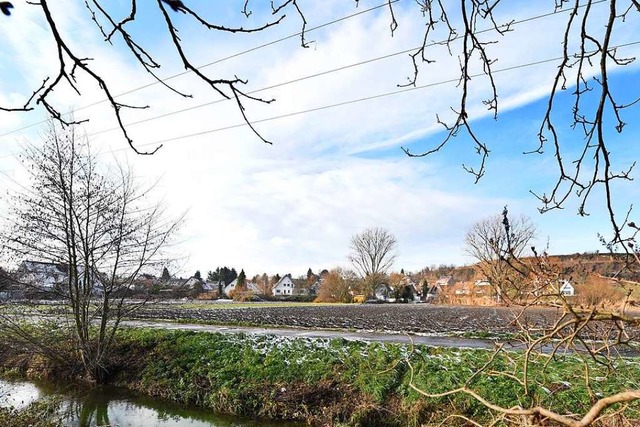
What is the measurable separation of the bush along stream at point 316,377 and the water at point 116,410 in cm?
33

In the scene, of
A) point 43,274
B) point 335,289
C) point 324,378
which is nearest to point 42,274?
point 43,274

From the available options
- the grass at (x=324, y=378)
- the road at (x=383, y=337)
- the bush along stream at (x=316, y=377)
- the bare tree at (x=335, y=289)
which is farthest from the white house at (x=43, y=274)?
the bare tree at (x=335, y=289)

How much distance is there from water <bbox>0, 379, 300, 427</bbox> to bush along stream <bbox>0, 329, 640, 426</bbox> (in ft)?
1.08

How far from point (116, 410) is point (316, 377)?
415 centimetres

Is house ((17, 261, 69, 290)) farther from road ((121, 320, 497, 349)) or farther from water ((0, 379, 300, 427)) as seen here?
road ((121, 320, 497, 349))

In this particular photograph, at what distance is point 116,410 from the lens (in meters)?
9.61

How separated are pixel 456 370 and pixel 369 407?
6.10 feet

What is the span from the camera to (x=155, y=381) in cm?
1114

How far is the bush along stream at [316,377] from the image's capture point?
7621 millimetres

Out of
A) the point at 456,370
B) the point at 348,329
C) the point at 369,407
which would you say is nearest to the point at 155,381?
the point at 369,407

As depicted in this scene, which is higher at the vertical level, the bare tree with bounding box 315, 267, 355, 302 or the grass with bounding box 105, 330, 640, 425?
the bare tree with bounding box 315, 267, 355, 302

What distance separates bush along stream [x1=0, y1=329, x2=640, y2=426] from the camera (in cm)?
762

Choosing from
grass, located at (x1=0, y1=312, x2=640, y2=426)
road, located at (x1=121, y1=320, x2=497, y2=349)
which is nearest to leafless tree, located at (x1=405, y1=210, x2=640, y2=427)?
grass, located at (x1=0, y1=312, x2=640, y2=426)

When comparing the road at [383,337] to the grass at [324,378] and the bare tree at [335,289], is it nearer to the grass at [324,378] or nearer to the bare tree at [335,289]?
the grass at [324,378]
